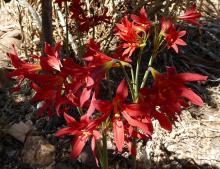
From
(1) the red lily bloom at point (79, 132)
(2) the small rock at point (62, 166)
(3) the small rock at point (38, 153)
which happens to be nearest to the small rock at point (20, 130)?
(3) the small rock at point (38, 153)

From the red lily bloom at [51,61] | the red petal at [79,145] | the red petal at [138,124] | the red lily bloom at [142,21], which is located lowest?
the red petal at [79,145]

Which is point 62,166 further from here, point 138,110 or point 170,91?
A: point 170,91

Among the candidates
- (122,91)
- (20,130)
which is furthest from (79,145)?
(20,130)

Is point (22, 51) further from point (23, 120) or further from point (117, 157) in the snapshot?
point (117, 157)

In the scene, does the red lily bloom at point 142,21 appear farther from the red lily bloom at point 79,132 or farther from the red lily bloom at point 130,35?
the red lily bloom at point 79,132

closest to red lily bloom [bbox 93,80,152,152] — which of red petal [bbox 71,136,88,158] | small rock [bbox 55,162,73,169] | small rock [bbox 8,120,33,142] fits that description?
red petal [bbox 71,136,88,158]
